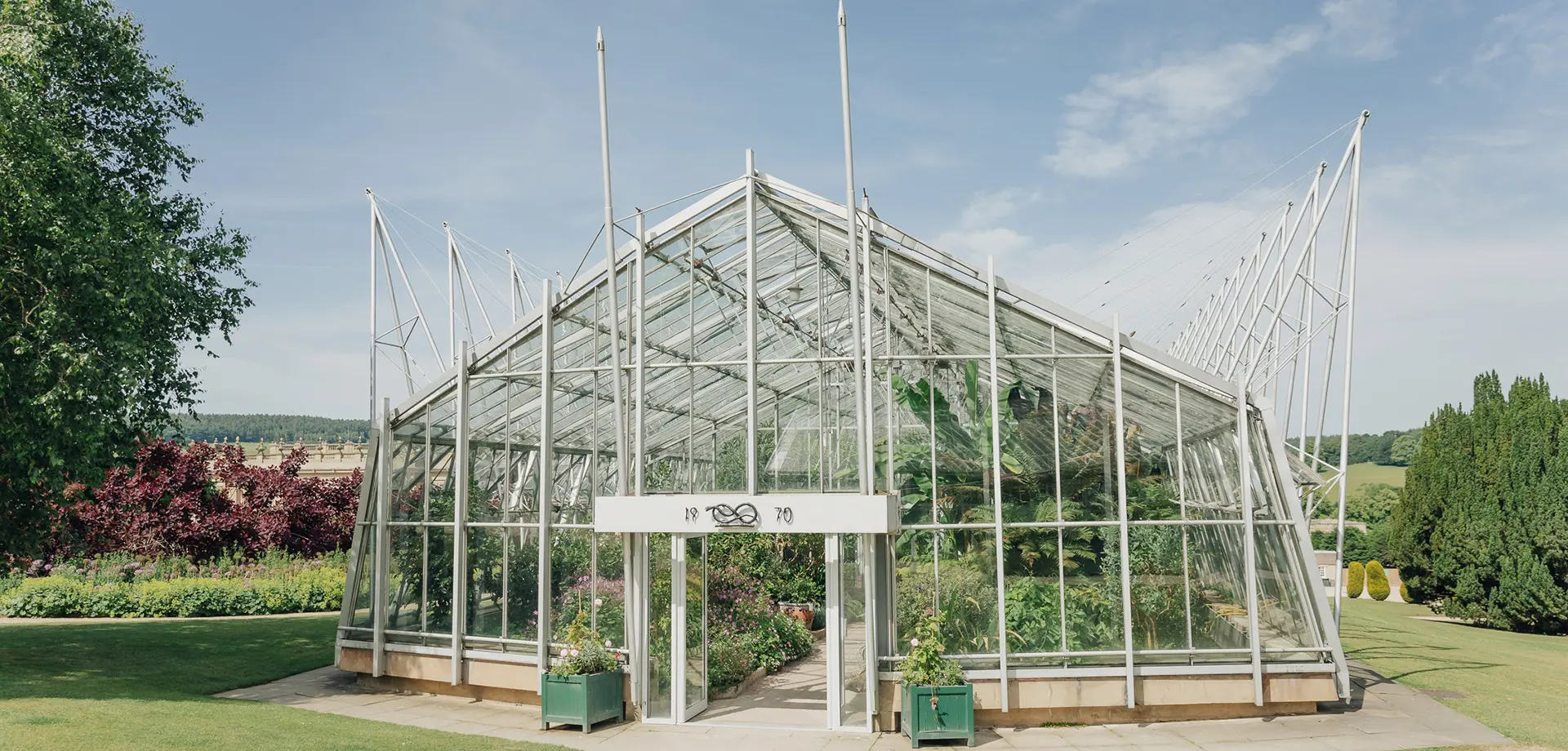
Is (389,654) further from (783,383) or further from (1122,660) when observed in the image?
(1122,660)

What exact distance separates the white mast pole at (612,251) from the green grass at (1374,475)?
8422 centimetres

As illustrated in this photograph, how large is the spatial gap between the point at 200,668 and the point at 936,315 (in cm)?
1345

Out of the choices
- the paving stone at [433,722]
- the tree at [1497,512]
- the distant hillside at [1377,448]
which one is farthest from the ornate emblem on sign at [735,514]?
the distant hillside at [1377,448]

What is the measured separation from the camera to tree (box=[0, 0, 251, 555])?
45.4 feet

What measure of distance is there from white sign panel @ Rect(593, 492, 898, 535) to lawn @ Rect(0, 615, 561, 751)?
3041 millimetres

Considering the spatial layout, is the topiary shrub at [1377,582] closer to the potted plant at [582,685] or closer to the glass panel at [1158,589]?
the glass panel at [1158,589]

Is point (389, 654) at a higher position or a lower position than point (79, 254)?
lower

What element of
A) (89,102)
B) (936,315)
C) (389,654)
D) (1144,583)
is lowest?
(389,654)

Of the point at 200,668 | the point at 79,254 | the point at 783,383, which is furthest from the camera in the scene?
the point at 200,668

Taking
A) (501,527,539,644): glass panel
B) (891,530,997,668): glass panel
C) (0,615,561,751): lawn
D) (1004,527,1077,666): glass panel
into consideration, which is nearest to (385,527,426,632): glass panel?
(501,527,539,644): glass panel

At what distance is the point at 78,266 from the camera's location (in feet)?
46.0

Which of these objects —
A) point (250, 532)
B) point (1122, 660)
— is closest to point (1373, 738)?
point (1122, 660)

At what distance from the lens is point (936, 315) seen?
1466cm

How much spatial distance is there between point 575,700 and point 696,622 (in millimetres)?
1961
